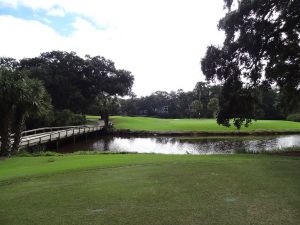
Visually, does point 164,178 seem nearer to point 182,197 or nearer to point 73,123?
point 182,197

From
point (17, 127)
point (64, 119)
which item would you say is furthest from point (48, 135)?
point (64, 119)

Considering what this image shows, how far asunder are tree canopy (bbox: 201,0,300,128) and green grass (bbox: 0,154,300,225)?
34.0 ft

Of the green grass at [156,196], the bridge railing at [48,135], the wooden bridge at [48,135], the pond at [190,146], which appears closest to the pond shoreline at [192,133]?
the wooden bridge at [48,135]

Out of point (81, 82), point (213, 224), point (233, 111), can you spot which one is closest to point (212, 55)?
point (233, 111)

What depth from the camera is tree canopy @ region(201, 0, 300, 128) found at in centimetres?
2058

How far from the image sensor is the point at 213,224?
6527 millimetres

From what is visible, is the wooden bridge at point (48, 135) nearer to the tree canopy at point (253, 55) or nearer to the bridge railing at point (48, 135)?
the bridge railing at point (48, 135)

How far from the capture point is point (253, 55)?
21.5m

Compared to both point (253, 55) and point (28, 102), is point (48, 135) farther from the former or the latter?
point (253, 55)

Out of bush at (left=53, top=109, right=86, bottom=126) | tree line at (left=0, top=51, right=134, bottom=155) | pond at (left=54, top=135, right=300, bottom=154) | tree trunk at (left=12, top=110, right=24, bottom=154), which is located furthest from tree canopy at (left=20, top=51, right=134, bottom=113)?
tree trunk at (left=12, top=110, right=24, bottom=154)

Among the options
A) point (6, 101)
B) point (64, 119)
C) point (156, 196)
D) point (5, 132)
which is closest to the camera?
point (156, 196)

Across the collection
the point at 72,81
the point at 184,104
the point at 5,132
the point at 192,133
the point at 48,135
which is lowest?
the point at 192,133

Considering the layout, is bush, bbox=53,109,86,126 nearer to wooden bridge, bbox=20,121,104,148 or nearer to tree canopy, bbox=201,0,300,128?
wooden bridge, bbox=20,121,104,148

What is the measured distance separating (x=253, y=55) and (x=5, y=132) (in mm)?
15072
